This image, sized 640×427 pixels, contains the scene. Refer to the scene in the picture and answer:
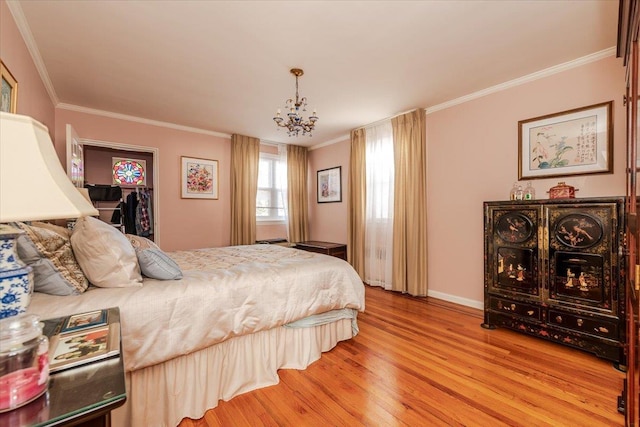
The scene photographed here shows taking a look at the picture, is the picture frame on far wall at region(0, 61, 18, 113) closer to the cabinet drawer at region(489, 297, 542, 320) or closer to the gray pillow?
the gray pillow

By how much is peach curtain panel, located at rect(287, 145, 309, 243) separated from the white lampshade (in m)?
4.91

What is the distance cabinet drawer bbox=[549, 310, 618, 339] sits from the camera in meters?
2.16

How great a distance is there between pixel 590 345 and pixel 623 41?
2.17 meters

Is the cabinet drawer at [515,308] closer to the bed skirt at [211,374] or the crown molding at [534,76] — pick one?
the bed skirt at [211,374]

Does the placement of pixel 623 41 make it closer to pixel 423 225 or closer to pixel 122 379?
pixel 423 225

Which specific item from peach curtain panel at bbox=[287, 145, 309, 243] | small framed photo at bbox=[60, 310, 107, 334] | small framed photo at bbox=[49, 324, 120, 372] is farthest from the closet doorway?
small framed photo at bbox=[49, 324, 120, 372]

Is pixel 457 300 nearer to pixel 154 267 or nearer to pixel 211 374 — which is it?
pixel 211 374

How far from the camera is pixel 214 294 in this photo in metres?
1.76

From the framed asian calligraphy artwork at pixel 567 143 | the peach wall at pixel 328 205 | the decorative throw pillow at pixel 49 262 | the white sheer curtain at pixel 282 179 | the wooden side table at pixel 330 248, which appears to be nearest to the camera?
the decorative throw pillow at pixel 49 262

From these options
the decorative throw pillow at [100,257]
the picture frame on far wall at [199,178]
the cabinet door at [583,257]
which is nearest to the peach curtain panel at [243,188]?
the picture frame on far wall at [199,178]

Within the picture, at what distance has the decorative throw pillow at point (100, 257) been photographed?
156cm

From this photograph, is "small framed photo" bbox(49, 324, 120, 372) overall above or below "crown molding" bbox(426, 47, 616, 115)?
below

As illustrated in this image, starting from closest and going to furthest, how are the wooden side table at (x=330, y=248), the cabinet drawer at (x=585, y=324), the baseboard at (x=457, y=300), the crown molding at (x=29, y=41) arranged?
the crown molding at (x=29, y=41) → the cabinet drawer at (x=585, y=324) → the baseboard at (x=457, y=300) → the wooden side table at (x=330, y=248)

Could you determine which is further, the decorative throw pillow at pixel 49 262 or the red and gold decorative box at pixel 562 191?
the red and gold decorative box at pixel 562 191
